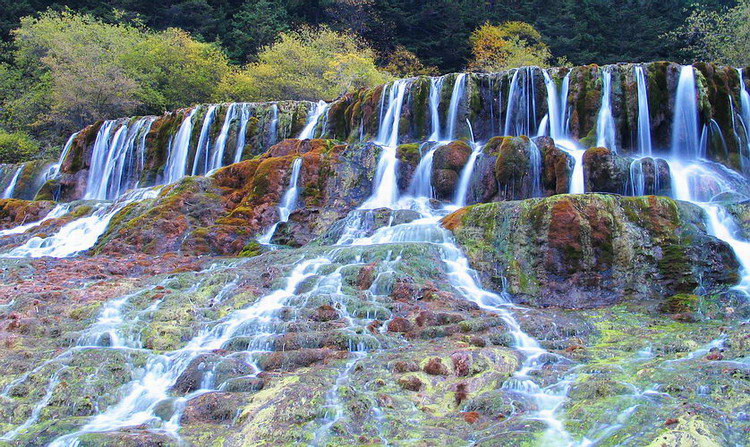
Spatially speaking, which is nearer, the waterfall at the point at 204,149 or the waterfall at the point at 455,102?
the waterfall at the point at 455,102

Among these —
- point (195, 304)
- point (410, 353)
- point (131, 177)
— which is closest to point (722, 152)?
point (410, 353)

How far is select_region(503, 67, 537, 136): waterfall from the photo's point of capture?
20672 millimetres

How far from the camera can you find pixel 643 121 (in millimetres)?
18656

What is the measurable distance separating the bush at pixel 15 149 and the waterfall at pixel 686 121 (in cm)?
3147

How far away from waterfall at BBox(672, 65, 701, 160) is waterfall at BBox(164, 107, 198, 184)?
19.1 m

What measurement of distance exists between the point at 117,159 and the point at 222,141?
5.32 m

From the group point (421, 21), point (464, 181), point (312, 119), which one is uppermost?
point (421, 21)

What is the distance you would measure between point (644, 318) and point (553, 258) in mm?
2114

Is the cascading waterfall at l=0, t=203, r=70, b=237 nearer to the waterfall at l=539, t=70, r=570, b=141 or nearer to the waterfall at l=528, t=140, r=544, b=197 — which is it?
the waterfall at l=528, t=140, r=544, b=197

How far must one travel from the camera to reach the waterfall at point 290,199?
16.1 meters

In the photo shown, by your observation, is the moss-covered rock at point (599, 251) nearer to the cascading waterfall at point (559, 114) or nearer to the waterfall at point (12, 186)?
the cascading waterfall at point (559, 114)

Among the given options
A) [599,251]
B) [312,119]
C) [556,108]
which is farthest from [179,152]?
[599,251]

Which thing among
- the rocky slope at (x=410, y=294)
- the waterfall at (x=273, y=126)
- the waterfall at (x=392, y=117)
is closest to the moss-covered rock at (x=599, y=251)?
the rocky slope at (x=410, y=294)

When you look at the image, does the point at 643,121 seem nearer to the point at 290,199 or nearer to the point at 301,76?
the point at 290,199
